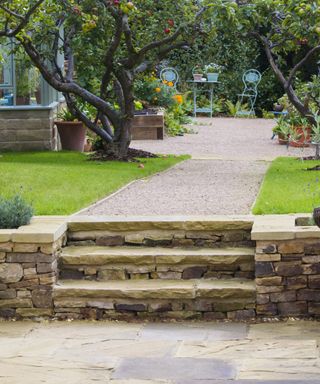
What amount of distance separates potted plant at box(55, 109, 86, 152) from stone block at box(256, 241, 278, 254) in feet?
26.6

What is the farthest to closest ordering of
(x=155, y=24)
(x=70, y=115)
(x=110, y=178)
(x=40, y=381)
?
(x=70, y=115) < (x=155, y=24) < (x=110, y=178) < (x=40, y=381)

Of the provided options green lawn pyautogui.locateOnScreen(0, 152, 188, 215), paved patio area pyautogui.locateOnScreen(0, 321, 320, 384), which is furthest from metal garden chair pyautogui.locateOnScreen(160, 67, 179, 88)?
paved patio area pyautogui.locateOnScreen(0, 321, 320, 384)

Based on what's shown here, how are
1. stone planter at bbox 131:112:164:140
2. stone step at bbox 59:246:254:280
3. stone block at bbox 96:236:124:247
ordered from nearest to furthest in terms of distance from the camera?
stone step at bbox 59:246:254:280
stone block at bbox 96:236:124:247
stone planter at bbox 131:112:164:140

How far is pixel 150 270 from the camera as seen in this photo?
24.7 ft

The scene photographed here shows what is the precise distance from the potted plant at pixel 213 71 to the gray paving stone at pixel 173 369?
16543mm

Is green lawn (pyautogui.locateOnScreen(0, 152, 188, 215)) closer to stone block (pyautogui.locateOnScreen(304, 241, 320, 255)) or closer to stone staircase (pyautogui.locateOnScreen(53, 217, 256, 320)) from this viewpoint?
stone staircase (pyautogui.locateOnScreen(53, 217, 256, 320))

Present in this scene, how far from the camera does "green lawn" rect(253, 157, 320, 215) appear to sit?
844cm

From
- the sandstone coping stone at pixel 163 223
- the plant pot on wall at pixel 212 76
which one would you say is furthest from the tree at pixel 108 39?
the plant pot on wall at pixel 212 76

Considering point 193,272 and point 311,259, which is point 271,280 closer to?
point 311,259

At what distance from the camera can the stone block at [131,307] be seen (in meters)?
7.24

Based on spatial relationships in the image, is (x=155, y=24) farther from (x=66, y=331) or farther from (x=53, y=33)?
(x=66, y=331)

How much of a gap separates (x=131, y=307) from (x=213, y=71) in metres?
16.2

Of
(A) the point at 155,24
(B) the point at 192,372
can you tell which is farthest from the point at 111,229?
(A) the point at 155,24

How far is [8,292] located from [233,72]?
16874mm
